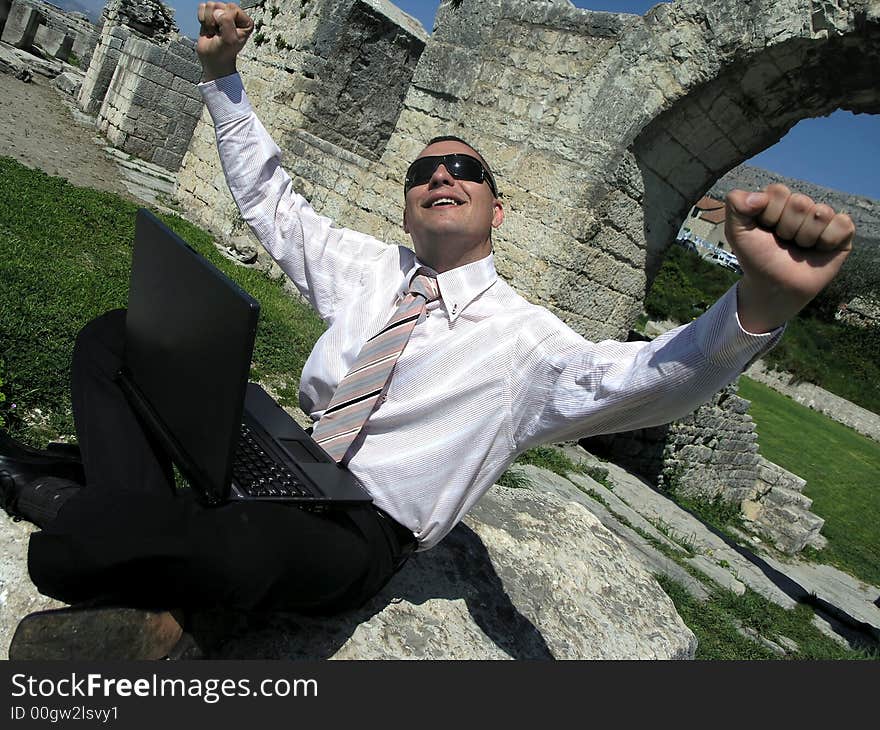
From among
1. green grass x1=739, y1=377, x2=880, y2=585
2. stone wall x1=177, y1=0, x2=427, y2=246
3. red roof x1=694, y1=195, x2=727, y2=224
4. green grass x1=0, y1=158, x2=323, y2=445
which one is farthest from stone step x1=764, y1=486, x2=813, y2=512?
red roof x1=694, y1=195, x2=727, y2=224

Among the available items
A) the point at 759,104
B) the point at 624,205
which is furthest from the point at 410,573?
the point at 759,104

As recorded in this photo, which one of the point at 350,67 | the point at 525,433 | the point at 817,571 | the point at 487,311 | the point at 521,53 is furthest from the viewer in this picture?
the point at 350,67

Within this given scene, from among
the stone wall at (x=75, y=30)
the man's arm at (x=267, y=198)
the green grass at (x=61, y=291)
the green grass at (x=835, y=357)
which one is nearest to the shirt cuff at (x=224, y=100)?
the man's arm at (x=267, y=198)

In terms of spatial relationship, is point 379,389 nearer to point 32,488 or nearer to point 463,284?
point 463,284

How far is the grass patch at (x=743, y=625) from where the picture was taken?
3.97m

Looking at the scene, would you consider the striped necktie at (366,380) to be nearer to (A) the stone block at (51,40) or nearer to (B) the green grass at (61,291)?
(B) the green grass at (61,291)

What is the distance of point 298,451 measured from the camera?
2.00m

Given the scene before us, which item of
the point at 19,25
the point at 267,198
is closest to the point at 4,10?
the point at 19,25

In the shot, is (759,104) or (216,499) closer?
(216,499)

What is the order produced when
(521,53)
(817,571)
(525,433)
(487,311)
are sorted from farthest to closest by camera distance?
(817,571), (521,53), (487,311), (525,433)

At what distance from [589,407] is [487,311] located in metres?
0.52

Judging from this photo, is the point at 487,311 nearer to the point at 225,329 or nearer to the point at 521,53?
the point at 225,329

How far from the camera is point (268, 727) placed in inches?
57.3

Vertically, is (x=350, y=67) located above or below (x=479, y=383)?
above
